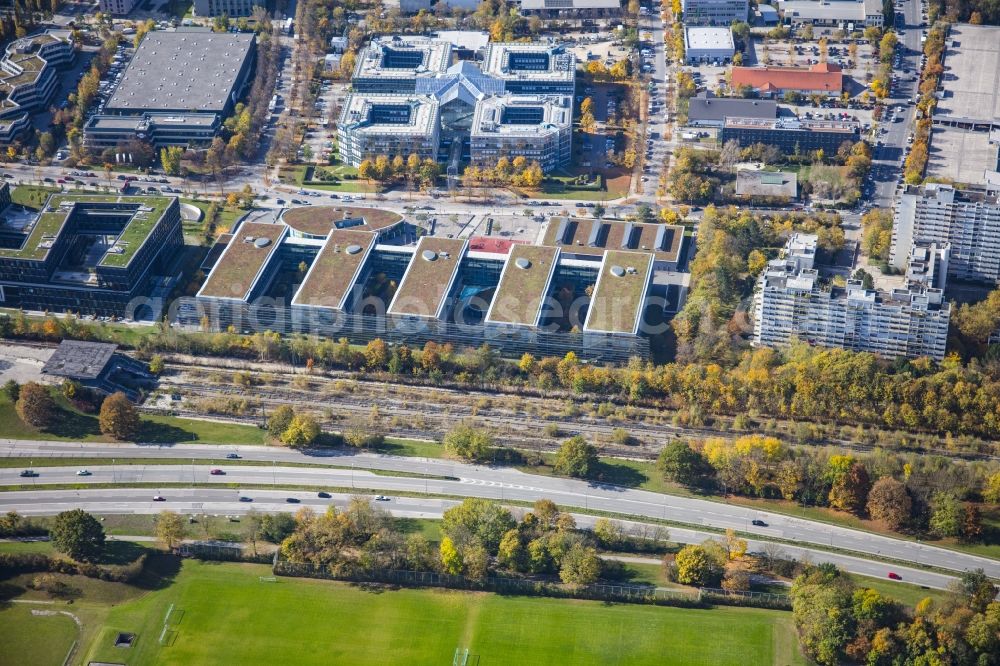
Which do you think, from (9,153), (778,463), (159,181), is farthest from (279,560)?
(9,153)

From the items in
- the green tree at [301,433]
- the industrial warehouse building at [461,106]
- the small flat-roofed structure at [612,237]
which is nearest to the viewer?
the green tree at [301,433]

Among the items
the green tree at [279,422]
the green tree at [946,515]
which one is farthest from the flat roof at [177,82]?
the green tree at [946,515]

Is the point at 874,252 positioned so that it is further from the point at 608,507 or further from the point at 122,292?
the point at 122,292

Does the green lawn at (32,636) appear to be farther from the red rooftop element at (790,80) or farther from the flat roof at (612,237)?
the red rooftop element at (790,80)

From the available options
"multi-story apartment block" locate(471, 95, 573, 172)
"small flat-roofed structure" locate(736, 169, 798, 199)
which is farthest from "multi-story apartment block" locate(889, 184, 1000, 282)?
"multi-story apartment block" locate(471, 95, 573, 172)

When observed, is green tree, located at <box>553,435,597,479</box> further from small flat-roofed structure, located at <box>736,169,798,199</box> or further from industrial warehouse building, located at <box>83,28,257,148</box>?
industrial warehouse building, located at <box>83,28,257,148</box>

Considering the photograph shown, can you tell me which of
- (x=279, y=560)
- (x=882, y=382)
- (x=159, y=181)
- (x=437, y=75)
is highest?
(x=437, y=75)

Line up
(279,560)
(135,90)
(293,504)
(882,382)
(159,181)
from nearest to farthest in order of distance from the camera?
(279,560) → (293,504) → (882,382) → (159,181) → (135,90)

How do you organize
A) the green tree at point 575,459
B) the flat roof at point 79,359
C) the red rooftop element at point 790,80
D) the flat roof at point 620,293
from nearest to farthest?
1. the green tree at point 575,459
2. the flat roof at point 79,359
3. the flat roof at point 620,293
4. the red rooftop element at point 790,80
